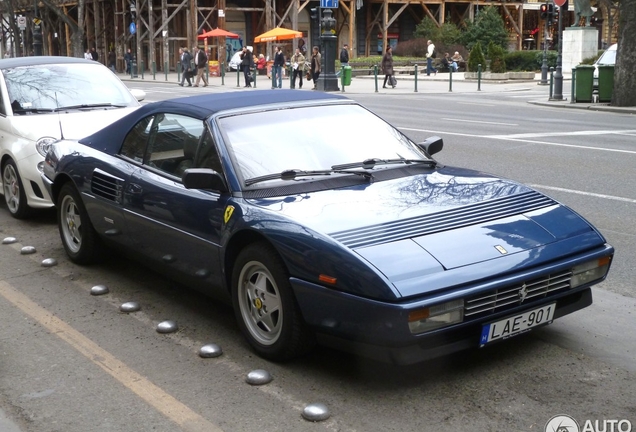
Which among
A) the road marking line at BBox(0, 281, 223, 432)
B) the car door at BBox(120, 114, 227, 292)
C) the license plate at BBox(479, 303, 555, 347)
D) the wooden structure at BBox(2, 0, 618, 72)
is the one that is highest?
the wooden structure at BBox(2, 0, 618, 72)

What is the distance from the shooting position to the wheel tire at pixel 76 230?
696cm

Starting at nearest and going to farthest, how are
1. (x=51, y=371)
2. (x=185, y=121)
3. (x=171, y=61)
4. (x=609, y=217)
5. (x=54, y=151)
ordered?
(x=51, y=371) < (x=185, y=121) < (x=54, y=151) < (x=609, y=217) < (x=171, y=61)

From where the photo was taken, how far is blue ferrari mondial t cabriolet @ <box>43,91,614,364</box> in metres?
4.30

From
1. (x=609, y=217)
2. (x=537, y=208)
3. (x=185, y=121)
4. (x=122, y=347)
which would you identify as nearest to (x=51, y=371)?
(x=122, y=347)

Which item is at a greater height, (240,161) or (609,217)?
(240,161)

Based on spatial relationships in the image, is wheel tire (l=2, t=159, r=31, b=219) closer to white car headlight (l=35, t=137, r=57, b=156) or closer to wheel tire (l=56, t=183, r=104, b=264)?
white car headlight (l=35, t=137, r=57, b=156)

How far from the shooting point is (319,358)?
500 centimetres

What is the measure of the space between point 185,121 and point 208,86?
112ft

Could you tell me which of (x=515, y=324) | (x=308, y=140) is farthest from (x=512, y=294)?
(x=308, y=140)

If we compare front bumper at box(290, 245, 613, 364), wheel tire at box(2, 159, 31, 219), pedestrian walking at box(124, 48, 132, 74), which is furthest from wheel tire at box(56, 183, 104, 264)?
pedestrian walking at box(124, 48, 132, 74)

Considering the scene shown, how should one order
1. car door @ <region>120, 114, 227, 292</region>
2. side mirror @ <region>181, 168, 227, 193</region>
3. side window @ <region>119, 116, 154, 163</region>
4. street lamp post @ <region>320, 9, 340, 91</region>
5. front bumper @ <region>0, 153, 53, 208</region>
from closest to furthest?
side mirror @ <region>181, 168, 227, 193</region>, car door @ <region>120, 114, 227, 292</region>, side window @ <region>119, 116, 154, 163</region>, front bumper @ <region>0, 153, 53, 208</region>, street lamp post @ <region>320, 9, 340, 91</region>

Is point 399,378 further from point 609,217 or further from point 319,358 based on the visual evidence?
point 609,217

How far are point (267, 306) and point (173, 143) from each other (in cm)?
164

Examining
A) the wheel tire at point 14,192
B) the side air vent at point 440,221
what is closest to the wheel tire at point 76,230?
the wheel tire at point 14,192
